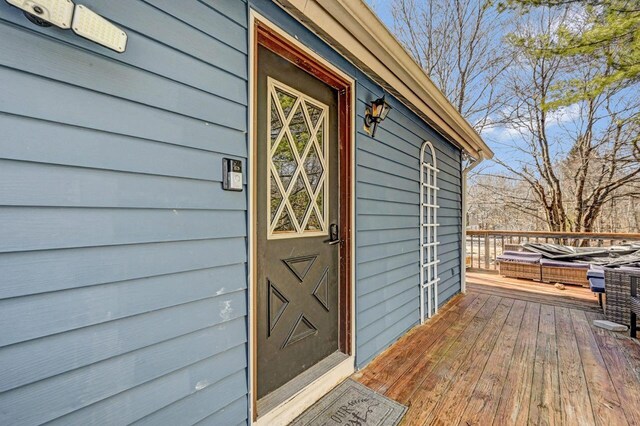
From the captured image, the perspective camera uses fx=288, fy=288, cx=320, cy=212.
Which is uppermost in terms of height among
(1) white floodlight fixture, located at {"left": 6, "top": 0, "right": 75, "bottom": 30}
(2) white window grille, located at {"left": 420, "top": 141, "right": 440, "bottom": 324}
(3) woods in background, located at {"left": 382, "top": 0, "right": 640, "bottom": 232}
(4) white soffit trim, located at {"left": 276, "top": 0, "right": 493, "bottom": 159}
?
(3) woods in background, located at {"left": 382, "top": 0, "right": 640, "bottom": 232}

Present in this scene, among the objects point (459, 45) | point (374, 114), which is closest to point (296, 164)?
point (374, 114)

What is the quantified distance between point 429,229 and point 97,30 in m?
3.44

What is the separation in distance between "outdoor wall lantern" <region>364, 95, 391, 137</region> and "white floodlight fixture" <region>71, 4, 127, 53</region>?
5.66 feet

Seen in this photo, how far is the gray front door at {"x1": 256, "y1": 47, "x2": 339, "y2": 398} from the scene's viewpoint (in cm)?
170

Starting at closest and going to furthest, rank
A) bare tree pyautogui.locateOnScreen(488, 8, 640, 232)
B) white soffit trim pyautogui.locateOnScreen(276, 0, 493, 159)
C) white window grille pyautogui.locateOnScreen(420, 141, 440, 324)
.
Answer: white soffit trim pyautogui.locateOnScreen(276, 0, 493, 159) < white window grille pyautogui.locateOnScreen(420, 141, 440, 324) < bare tree pyautogui.locateOnScreen(488, 8, 640, 232)

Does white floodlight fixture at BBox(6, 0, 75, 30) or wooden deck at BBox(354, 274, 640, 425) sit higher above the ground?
white floodlight fixture at BBox(6, 0, 75, 30)

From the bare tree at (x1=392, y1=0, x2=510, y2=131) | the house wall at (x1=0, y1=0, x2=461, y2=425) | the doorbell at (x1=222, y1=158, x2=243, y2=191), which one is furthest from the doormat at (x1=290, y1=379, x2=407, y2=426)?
the bare tree at (x1=392, y1=0, x2=510, y2=131)

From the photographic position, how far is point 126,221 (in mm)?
1069

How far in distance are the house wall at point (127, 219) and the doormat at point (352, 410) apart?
1.77ft

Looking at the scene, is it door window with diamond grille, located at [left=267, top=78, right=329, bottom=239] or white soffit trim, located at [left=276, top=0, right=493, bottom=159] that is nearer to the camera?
white soffit trim, located at [left=276, top=0, right=493, bottom=159]

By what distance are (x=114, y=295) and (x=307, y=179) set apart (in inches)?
49.7

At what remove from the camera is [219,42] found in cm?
136

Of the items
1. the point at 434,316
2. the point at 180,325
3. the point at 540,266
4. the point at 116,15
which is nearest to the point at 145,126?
the point at 116,15

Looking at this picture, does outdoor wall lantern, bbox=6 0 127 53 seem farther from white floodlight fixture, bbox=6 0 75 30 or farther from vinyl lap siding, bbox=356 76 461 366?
vinyl lap siding, bbox=356 76 461 366
